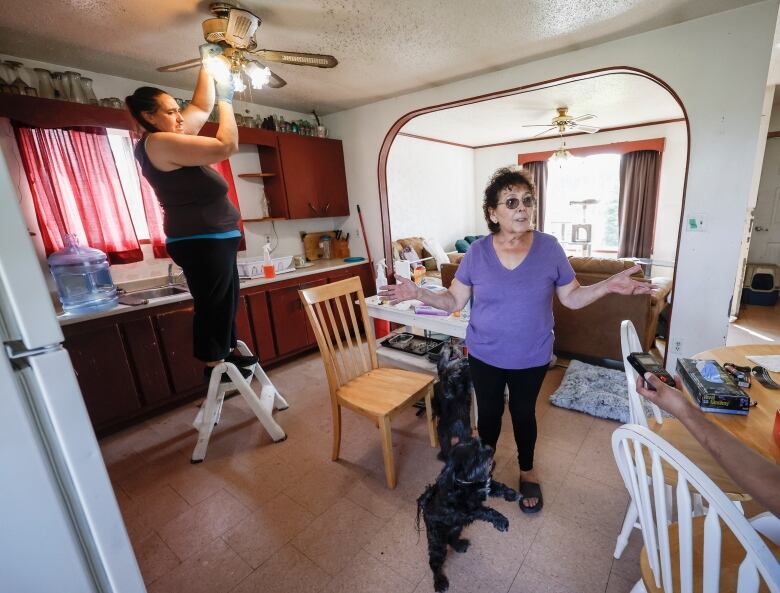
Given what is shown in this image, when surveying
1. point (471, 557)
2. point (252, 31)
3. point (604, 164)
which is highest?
point (252, 31)

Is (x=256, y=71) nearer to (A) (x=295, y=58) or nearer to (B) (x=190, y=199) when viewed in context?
(A) (x=295, y=58)

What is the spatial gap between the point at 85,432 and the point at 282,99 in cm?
357

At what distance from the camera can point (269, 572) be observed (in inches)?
54.2

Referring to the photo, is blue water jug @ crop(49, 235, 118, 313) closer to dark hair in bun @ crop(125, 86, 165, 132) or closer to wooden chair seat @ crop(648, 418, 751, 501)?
dark hair in bun @ crop(125, 86, 165, 132)

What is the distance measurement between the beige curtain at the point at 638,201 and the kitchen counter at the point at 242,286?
466 centimetres

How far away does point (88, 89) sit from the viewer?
95.0 inches


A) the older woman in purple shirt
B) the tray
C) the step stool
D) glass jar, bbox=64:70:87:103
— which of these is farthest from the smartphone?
glass jar, bbox=64:70:87:103

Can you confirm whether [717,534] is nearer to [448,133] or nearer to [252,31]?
[252,31]

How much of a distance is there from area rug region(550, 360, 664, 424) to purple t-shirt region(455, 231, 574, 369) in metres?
1.09

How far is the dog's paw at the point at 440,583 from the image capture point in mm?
1257

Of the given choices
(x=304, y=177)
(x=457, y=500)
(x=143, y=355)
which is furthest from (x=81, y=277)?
(x=457, y=500)

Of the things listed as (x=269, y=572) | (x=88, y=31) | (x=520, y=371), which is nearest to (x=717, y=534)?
(x=520, y=371)

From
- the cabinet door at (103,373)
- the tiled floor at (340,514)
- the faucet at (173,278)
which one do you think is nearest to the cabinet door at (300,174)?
the faucet at (173,278)

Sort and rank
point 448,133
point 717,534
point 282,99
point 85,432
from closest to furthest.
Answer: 1. point 85,432
2. point 717,534
3. point 282,99
4. point 448,133
